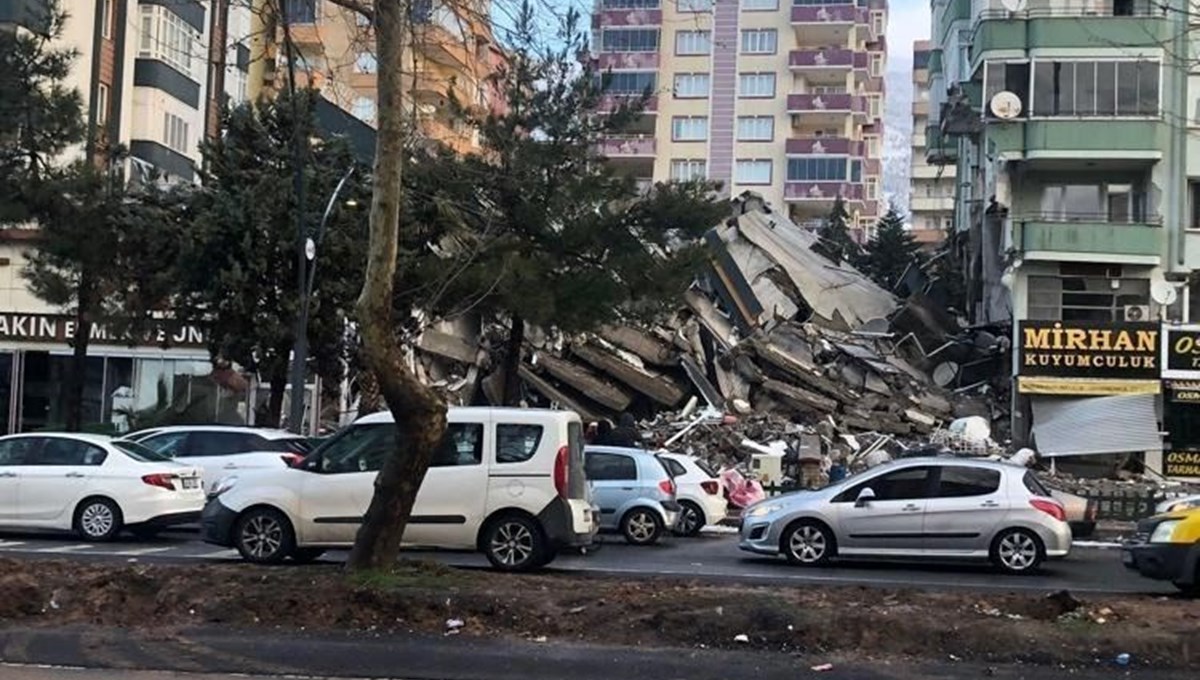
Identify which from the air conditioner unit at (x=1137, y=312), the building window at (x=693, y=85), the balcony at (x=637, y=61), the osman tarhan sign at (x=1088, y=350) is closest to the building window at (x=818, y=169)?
the building window at (x=693, y=85)

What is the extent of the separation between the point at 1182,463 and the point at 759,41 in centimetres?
6036

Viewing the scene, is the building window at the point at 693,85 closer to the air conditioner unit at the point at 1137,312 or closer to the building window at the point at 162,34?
the building window at the point at 162,34

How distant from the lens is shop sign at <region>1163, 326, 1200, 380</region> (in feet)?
115

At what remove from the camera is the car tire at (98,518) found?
743 inches

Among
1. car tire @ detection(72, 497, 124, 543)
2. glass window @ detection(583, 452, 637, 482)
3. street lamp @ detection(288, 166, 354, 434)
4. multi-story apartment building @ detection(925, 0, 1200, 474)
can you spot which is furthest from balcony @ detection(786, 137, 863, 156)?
car tire @ detection(72, 497, 124, 543)

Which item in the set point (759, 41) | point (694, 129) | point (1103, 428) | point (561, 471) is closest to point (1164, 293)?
point (1103, 428)

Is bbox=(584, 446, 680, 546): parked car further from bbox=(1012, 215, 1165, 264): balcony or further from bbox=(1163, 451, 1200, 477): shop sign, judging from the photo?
bbox=(1012, 215, 1165, 264): balcony

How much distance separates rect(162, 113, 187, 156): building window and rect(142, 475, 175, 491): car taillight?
88.4ft

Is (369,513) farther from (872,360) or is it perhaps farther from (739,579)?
(872,360)

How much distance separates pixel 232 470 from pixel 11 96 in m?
11.7

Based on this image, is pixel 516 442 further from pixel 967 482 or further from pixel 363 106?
pixel 363 106

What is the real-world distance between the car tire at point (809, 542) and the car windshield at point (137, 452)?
348 inches

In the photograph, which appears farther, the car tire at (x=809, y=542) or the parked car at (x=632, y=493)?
the parked car at (x=632, y=493)

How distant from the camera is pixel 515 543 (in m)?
14.8
